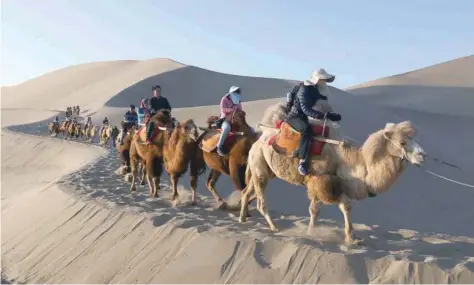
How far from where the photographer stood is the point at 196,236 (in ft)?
23.3

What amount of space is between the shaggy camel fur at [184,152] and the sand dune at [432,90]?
114 feet

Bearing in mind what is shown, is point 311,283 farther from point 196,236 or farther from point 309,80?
point 309,80

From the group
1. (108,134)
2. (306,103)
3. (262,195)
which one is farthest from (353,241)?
(108,134)

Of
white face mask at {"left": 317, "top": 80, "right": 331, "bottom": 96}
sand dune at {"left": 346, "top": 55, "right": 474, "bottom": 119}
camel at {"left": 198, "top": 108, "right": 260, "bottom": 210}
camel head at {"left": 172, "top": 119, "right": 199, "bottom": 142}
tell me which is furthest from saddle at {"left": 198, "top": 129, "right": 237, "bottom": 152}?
sand dune at {"left": 346, "top": 55, "right": 474, "bottom": 119}

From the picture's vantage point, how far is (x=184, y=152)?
31.8ft

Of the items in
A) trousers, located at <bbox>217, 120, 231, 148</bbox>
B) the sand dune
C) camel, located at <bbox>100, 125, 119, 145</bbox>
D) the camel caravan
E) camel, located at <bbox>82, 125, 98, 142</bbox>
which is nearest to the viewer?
the camel caravan

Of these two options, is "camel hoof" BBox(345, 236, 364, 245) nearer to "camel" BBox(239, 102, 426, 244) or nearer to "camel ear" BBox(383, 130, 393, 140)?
"camel" BBox(239, 102, 426, 244)

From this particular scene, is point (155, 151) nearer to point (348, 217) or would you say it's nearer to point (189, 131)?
point (189, 131)

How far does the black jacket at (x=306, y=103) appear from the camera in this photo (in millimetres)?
6891

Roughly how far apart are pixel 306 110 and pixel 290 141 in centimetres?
51

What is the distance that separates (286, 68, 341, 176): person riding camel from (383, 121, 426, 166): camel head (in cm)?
92

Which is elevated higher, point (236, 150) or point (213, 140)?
point (213, 140)

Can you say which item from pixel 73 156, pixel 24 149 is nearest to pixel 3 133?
pixel 24 149

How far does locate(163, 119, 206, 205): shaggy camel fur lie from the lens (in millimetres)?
9664
